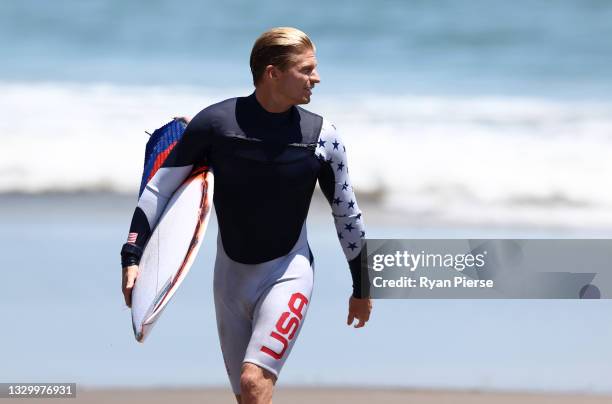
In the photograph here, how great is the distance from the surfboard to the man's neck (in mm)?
316

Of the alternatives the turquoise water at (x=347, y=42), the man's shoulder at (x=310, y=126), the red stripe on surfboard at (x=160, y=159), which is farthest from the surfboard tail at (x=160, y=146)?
the turquoise water at (x=347, y=42)

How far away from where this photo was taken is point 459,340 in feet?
26.1

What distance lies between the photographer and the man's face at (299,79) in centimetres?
470

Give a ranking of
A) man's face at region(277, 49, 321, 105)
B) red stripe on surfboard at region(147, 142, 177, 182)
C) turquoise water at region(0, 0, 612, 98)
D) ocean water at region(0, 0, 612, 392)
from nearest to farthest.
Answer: man's face at region(277, 49, 321, 105), red stripe on surfboard at region(147, 142, 177, 182), ocean water at region(0, 0, 612, 392), turquoise water at region(0, 0, 612, 98)

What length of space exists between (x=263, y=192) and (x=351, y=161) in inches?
337

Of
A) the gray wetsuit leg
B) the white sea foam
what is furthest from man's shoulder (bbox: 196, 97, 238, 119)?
the white sea foam

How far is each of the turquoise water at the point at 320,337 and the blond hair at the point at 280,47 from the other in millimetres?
2875

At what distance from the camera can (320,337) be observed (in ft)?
25.7

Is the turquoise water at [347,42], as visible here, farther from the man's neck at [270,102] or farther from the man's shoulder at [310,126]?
the man's neck at [270,102]

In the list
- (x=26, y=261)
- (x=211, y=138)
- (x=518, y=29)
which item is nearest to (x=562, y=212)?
(x=26, y=261)

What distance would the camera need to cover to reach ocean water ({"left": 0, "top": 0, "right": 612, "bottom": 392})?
7.68 m

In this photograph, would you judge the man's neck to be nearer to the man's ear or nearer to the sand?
the man's ear

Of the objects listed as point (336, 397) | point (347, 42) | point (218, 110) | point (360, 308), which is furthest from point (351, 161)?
point (347, 42)

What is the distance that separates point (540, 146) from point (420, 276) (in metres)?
7.29
